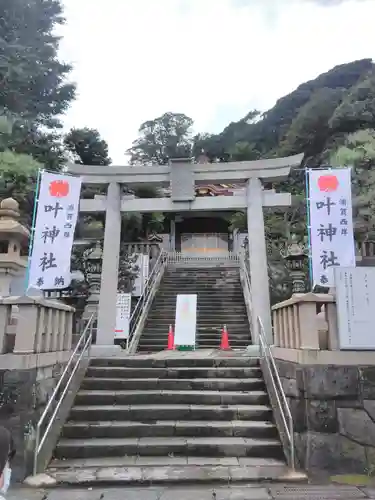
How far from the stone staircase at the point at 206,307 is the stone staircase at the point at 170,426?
4.21 m

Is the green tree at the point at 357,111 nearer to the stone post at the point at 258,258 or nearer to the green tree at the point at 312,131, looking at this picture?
the green tree at the point at 312,131

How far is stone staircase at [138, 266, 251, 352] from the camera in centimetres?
1123

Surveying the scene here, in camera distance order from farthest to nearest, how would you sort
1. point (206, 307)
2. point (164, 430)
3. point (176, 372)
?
point (206, 307), point (176, 372), point (164, 430)

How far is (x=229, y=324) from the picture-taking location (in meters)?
12.3

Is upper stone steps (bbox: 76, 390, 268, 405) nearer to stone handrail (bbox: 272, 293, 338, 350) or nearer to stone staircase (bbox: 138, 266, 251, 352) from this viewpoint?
stone handrail (bbox: 272, 293, 338, 350)

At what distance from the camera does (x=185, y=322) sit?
1058cm

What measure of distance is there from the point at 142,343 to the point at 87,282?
3226 mm

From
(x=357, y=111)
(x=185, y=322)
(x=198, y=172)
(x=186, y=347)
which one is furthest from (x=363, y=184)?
(x=357, y=111)

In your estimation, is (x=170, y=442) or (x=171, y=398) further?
(x=171, y=398)

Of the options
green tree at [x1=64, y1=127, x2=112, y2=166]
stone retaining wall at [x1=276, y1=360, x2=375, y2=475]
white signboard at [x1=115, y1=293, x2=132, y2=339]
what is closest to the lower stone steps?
stone retaining wall at [x1=276, y1=360, x2=375, y2=475]

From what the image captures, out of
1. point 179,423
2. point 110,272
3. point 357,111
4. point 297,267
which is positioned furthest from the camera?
point 357,111

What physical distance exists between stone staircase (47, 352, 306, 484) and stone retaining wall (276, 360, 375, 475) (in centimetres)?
46

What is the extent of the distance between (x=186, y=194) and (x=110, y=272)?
2702 mm

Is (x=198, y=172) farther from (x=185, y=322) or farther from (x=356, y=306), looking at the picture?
(x=356, y=306)
